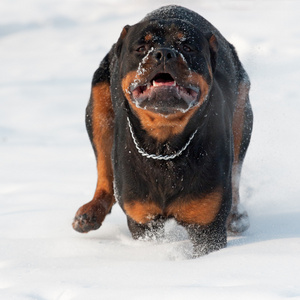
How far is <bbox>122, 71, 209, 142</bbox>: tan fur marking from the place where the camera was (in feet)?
12.6

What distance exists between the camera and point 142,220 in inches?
168

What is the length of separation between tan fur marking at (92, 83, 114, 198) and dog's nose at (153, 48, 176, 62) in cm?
152

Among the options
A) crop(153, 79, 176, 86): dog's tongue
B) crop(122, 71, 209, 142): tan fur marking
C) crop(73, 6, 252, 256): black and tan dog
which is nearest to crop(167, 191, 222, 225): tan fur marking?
crop(73, 6, 252, 256): black and tan dog

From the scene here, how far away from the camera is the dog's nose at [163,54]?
12.0 ft

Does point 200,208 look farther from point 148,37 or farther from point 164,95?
point 148,37

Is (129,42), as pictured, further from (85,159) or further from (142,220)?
(85,159)

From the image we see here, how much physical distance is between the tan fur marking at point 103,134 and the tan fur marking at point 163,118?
1.08 metres

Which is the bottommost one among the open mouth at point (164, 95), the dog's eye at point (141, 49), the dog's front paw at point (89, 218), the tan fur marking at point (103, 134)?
the dog's front paw at point (89, 218)

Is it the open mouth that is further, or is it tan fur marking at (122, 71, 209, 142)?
tan fur marking at (122, 71, 209, 142)

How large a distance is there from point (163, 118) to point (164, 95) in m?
0.29

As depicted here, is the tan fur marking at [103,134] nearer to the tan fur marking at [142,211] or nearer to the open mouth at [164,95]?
the tan fur marking at [142,211]

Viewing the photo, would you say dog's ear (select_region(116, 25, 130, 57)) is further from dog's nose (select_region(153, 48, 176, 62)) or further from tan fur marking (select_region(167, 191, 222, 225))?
tan fur marking (select_region(167, 191, 222, 225))

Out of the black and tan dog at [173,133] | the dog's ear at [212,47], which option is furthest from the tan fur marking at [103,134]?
the dog's ear at [212,47]

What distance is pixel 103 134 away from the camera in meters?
5.11
